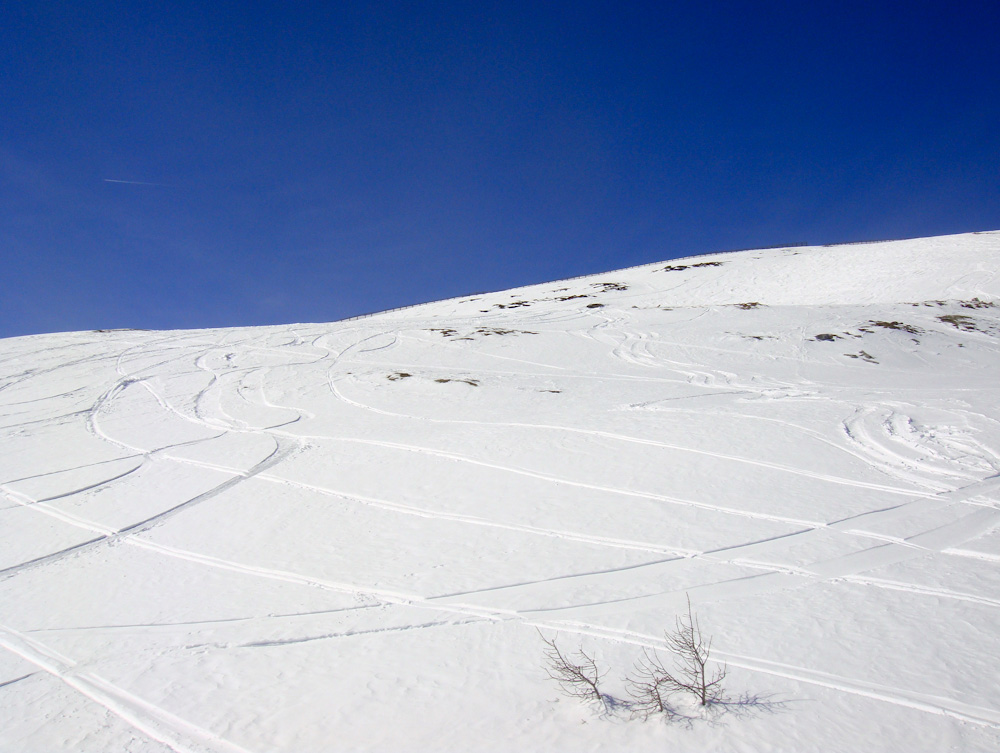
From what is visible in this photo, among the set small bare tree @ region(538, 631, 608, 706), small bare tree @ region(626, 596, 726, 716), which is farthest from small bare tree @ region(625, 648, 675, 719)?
small bare tree @ region(538, 631, 608, 706)

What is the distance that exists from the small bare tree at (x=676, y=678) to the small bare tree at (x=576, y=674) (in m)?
0.35

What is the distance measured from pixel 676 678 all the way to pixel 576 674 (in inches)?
→ 39.9

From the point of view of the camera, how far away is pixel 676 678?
17.8 ft

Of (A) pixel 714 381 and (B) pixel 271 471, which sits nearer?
(B) pixel 271 471

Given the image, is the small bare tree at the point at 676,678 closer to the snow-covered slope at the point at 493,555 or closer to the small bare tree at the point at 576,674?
the snow-covered slope at the point at 493,555

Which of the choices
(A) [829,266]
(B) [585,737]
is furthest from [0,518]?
(A) [829,266]

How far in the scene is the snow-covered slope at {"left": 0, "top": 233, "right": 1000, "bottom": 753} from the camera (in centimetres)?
520

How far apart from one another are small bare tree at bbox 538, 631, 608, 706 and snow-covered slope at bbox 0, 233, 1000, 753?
129 mm

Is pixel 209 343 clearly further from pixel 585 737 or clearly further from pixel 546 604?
pixel 585 737

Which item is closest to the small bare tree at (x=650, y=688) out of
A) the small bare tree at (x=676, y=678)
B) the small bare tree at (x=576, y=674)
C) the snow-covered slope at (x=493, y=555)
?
the small bare tree at (x=676, y=678)

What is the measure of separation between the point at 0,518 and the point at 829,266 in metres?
53.8

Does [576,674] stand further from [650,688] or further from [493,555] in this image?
[493,555]

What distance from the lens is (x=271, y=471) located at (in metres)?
12.8

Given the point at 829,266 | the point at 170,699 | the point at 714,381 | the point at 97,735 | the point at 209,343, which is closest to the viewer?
the point at 97,735
